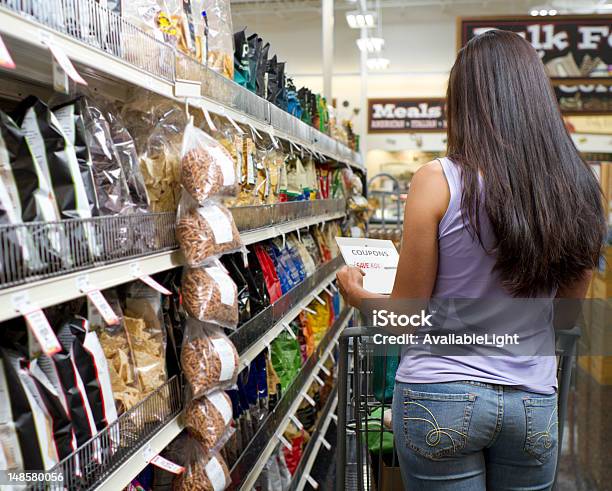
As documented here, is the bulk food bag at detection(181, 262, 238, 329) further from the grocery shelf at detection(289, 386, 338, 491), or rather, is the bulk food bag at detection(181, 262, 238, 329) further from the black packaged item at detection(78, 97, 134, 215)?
the grocery shelf at detection(289, 386, 338, 491)

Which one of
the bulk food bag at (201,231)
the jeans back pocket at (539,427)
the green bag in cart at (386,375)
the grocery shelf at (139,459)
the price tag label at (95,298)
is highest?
the bulk food bag at (201,231)

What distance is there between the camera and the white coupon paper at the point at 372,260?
5.60ft

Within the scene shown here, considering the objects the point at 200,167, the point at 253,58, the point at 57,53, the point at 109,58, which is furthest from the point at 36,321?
the point at 253,58

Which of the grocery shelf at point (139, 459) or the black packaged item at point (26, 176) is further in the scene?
the grocery shelf at point (139, 459)

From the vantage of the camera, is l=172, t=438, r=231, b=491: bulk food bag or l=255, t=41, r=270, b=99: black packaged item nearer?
l=172, t=438, r=231, b=491: bulk food bag

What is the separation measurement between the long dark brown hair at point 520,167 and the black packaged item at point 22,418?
0.89m

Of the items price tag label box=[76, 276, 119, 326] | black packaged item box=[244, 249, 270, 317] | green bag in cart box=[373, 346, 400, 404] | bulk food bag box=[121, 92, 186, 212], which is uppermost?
bulk food bag box=[121, 92, 186, 212]

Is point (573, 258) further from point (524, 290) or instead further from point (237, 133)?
point (237, 133)

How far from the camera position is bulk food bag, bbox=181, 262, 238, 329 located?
1.64 metres

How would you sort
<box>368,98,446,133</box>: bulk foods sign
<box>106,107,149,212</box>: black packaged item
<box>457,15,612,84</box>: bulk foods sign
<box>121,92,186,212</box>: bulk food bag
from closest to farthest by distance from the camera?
<box>106,107,149,212</box>: black packaged item
<box>121,92,186,212</box>: bulk food bag
<box>457,15,612,84</box>: bulk foods sign
<box>368,98,446,133</box>: bulk foods sign

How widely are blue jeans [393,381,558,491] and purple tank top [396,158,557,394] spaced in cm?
2

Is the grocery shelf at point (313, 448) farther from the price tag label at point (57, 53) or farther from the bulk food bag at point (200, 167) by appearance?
the price tag label at point (57, 53)

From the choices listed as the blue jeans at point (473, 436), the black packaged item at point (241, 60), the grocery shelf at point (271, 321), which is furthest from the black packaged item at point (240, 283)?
the blue jeans at point (473, 436)

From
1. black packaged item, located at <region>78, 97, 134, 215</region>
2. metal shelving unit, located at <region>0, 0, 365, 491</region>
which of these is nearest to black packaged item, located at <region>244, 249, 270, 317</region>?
metal shelving unit, located at <region>0, 0, 365, 491</region>
